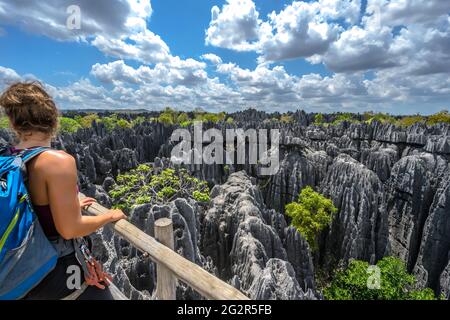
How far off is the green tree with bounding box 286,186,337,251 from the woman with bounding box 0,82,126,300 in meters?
19.3

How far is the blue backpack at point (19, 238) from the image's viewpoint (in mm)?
1501

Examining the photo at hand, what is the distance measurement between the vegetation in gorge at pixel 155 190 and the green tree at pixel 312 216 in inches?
267

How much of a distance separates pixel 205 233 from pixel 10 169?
12513 millimetres

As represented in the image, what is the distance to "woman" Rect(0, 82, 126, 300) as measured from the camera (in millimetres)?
1610

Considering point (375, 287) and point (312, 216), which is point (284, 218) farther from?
point (375, 287)

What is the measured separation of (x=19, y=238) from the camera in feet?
5.03

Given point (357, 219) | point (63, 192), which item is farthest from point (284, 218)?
point (63, 192)

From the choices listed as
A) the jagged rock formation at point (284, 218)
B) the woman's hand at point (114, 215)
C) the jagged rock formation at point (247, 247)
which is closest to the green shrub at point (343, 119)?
the jagged rock formation at point (284, 218)

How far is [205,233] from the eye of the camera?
1358 cm

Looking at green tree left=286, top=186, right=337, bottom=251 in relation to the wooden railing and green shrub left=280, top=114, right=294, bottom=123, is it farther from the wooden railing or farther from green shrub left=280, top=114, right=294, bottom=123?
green shrub left=280, top=114, right=294, bottom=123

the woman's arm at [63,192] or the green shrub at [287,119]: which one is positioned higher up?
the green shrub at [287,119]

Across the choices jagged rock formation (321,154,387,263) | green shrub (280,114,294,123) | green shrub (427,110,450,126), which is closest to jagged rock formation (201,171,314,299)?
jagged rock formation (321,154,387,263)

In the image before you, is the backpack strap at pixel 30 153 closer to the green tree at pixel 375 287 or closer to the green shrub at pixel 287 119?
the green tree at pixel 375 287
